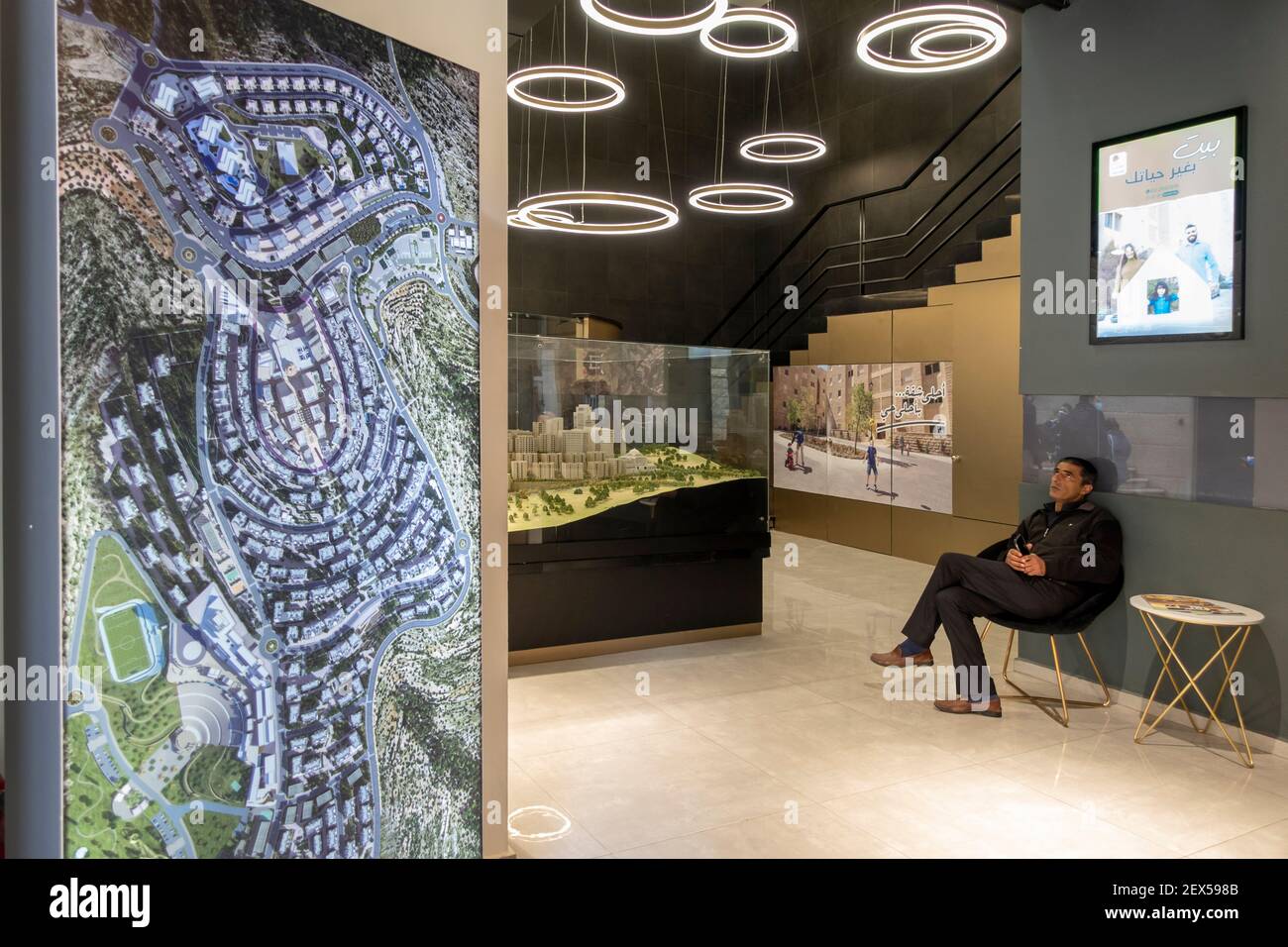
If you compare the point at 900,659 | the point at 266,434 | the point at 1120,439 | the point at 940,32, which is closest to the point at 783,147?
the point at 940,32

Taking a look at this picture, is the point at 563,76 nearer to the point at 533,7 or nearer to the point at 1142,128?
the point at 533,7

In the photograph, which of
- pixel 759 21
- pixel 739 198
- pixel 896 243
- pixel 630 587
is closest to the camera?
pixel 630 587

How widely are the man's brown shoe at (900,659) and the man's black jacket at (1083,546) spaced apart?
2.63 feet

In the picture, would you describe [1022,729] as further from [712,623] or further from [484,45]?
[484,45]

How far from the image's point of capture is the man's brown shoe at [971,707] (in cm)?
465

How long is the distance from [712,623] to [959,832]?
298 cm

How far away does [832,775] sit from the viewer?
152 inches

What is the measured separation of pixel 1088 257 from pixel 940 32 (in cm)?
282

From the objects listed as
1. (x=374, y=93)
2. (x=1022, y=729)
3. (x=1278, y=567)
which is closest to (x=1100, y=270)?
(x=1278, y=567)

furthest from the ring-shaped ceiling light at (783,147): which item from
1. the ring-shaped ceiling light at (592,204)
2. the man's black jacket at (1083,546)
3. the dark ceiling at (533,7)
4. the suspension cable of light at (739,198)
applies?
the man's black jacket at (1083,546)

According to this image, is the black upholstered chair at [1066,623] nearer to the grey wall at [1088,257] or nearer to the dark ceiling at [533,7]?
the grey wall at [1088,257]

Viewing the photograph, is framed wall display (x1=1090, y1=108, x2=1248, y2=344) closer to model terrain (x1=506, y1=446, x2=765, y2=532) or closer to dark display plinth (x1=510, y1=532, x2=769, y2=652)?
model terrain (x1=506, y1=446, x2=765, y2=532)

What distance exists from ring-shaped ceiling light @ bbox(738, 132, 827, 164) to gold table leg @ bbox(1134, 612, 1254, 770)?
22.5ft

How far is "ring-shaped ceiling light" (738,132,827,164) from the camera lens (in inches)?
389
